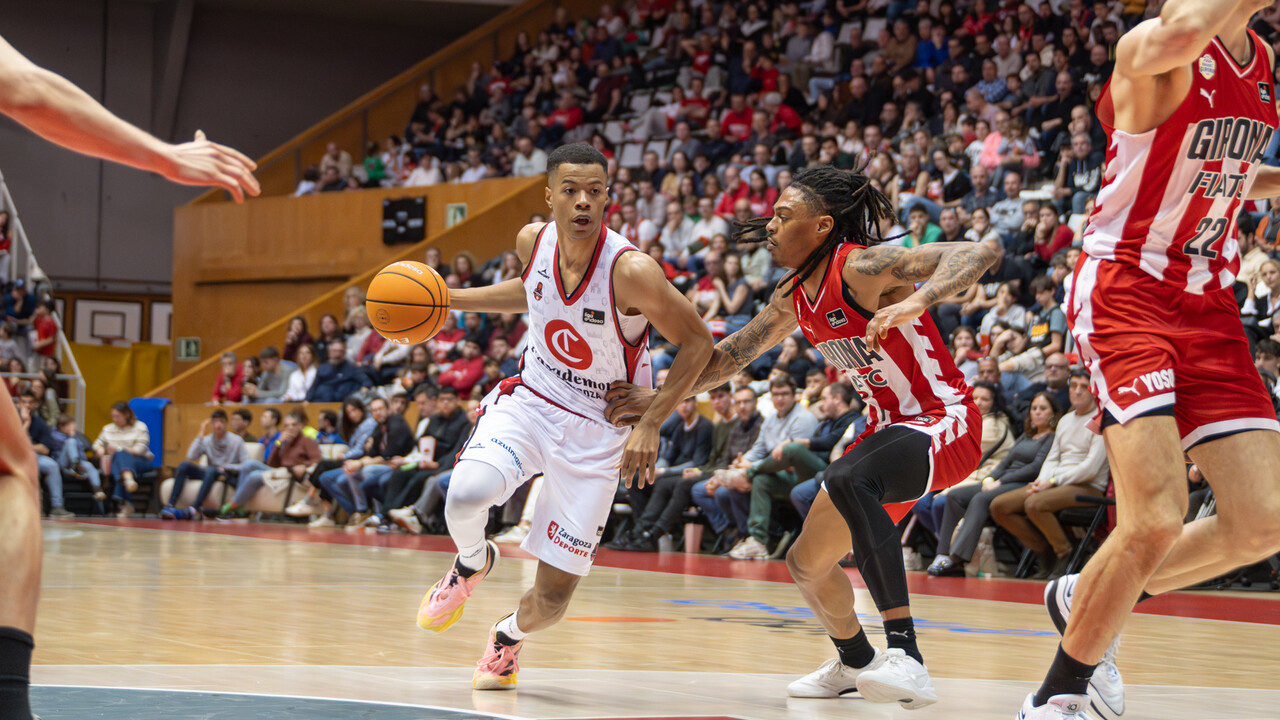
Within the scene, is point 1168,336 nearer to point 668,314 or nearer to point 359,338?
point 668,314

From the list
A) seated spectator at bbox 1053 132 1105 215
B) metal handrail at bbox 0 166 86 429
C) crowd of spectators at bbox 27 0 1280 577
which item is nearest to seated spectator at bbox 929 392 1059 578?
crowd of spectators at bbox 27 0 1280 577

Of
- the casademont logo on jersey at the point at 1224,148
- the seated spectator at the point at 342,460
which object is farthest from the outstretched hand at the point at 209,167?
the seated spectator at the point at 342,460

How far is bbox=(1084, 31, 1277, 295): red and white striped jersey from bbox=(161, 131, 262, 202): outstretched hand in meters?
2.20

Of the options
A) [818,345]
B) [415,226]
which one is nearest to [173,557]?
[818,345]

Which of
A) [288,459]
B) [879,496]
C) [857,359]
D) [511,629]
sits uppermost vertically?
[857,359]

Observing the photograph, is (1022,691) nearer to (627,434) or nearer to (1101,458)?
(627,434)

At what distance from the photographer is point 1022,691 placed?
457 centimetres

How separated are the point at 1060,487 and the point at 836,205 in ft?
17.8

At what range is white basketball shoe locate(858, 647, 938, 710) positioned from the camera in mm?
3867

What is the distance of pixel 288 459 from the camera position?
15.6 metres

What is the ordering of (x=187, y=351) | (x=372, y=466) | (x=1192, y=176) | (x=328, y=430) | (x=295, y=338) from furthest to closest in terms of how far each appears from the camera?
(x=187, y=351)
(x=295, y=338)
(x=328, y=430)
(x=372, y=466)
(x=1192, y=176)

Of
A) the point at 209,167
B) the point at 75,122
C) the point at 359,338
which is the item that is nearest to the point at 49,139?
the point at 75,122

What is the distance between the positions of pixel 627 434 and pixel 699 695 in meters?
Answer: 1.02

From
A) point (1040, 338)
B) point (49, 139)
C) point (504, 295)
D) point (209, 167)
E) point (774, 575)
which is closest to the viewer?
point (49, 139)
